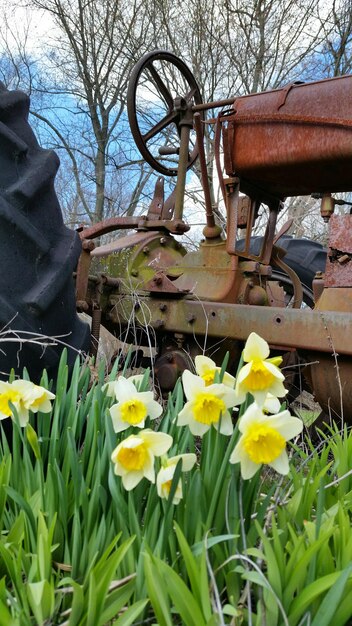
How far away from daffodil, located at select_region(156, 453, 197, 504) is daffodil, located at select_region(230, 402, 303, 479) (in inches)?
3.9

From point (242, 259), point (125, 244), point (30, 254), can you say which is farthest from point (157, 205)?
point (30, 254)

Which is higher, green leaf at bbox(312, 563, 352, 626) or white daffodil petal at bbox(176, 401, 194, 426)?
white daffodil petal at bbox(176, 401, 194, 426)

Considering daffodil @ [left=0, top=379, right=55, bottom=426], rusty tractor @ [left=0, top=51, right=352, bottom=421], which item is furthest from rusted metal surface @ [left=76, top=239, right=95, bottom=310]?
daffodil @ [left=0, top=379, right=55, bottom=426]

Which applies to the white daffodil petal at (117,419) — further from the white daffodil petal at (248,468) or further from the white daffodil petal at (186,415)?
the white daffodil petal at (248,468)

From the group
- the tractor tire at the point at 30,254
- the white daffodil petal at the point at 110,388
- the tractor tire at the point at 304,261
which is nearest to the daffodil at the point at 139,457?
the white daffodil petal at the point at 110,388

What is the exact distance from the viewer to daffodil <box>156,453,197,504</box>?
964mm

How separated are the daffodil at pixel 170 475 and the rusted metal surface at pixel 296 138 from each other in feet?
4.75

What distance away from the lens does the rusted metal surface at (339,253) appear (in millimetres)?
2035

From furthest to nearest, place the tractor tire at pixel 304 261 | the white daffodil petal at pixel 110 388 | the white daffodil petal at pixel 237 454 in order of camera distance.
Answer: the tractor tire at pixel 304 261, the white daffodil petal at pixel 110 388, the white daffodil petal at pixel 237 454

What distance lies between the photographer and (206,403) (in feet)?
3.28

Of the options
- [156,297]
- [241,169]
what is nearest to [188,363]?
[156,297]

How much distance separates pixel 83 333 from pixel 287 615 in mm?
1260

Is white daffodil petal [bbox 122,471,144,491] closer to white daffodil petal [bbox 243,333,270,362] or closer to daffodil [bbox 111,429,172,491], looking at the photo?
daffodil [bbox 111,429,172,491]

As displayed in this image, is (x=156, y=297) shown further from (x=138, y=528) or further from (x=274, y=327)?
(x=138, y=528)
